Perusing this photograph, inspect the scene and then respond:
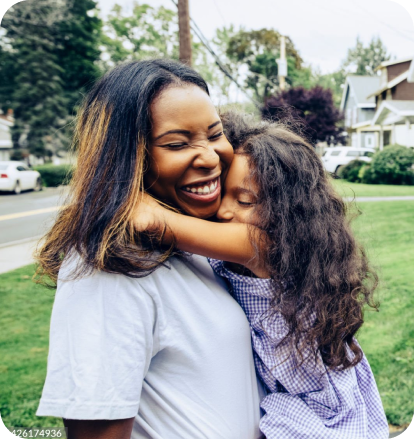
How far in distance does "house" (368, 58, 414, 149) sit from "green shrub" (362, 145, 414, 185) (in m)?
1.83

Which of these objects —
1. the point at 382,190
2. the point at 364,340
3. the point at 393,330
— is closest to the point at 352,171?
the point at 382,190

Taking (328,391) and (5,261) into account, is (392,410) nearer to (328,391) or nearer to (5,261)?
(328,391)

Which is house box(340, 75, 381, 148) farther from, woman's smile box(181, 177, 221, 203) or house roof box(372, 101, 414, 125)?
woman's smile box(181, 177, 221, 203)

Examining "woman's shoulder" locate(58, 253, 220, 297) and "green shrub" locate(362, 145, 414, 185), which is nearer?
"woman's shoulder" locate(58, 253, 220, 297)

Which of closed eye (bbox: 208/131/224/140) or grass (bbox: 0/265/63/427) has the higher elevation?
closed eye (bbox: 208/131/224/140)

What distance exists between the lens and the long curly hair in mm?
1175

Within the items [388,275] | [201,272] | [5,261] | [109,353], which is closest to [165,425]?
[109,353]

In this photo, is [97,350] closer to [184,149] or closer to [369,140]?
[184,149]

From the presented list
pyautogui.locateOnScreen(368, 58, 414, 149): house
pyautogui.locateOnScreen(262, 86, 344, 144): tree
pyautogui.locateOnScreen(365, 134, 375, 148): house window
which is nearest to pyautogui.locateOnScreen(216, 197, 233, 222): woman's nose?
pyautogui.locateOnScreen(368, 58, 414, 149): house

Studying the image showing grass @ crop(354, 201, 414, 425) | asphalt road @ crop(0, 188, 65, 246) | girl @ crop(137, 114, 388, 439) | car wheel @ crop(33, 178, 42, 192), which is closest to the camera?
girl @ crop(137, 114, 388, 439)

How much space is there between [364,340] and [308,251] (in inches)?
137

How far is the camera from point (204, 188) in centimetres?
148

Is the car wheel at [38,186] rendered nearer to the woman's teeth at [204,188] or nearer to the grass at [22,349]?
the grass at [22,349]

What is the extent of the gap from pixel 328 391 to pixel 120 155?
0.89 meters
